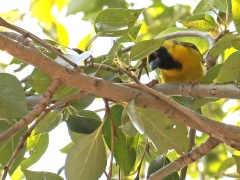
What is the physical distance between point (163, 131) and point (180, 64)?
105 centimetres

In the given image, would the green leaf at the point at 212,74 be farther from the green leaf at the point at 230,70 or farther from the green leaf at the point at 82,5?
the green leaf at the point at 82,5

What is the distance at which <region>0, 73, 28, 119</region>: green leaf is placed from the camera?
3.12ft

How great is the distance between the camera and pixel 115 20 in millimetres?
1075

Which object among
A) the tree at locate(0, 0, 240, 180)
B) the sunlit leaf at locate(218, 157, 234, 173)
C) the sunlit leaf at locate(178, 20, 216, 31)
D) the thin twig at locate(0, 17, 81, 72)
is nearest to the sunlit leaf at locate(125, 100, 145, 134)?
the tree at locate(0, 0, 240, 180)

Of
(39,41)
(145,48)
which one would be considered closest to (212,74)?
(145,48)

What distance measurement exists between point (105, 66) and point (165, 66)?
1023 millimetres

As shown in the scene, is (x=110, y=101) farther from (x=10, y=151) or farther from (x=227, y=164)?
(x=227, y=164)

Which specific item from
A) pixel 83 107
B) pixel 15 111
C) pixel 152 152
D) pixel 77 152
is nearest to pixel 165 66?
pixel 152 152

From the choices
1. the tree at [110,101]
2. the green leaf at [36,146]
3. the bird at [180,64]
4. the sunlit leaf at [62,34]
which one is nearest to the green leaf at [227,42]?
the tree at [110,101]

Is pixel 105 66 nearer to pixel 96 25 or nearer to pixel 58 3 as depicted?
pixel 96 25

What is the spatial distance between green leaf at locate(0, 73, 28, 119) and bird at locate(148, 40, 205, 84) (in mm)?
1110

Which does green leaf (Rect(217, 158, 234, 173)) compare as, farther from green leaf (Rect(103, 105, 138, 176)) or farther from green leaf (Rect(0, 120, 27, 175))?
green leaf (Rect(0, 120, 27, 175))

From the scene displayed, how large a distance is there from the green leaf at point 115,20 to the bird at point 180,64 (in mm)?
946

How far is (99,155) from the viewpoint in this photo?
42.5 inches
